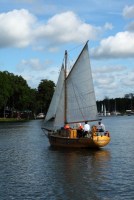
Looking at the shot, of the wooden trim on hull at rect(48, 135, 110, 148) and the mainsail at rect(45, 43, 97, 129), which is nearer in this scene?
the wooden trim on hull at rect(48, 135, 110, 148)

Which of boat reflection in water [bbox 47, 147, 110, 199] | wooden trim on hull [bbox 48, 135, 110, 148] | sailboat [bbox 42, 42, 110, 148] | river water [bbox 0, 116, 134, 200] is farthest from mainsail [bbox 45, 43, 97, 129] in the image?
river water [bbox 0, 116, 134, 200]

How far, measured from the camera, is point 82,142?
4931 cm

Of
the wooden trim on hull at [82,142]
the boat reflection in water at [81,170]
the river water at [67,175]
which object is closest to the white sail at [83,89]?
the wooden trim on hull at [82,142]

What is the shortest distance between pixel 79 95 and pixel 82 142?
6327mm

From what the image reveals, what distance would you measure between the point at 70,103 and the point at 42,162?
1523 centimetres

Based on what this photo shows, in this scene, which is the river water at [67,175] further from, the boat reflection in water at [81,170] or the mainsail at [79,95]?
the mainsail at [79,95]

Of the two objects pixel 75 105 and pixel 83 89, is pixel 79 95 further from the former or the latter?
pixel 75 105

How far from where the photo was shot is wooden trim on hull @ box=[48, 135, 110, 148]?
4836 cm

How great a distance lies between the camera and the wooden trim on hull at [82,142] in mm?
48359

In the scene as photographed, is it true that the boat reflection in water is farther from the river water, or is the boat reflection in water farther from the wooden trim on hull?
the wooden trim on hull

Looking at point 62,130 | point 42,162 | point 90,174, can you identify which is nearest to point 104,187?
point 90,174

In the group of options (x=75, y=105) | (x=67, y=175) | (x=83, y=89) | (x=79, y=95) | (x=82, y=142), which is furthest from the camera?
(x=75, y=105)

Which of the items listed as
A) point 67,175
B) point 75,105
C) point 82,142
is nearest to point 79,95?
point 75,105

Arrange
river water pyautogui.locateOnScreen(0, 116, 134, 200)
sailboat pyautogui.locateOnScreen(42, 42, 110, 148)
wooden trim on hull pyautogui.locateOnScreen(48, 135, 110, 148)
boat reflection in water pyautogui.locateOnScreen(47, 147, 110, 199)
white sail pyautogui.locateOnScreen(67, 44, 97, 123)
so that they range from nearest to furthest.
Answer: river water pyautogui.locateOnScreen(0, 116, 134, 200) < boat reflection in water pyautogui.locateOnScreen(47, 147, 110, 199) < wooden trim on hull pyautogui.locateOnScreen(48, 135, 110, 148) < sailboat pyautogui.locateOnScreen(42, 42, 110, 148) < white sail pyautogui.locateOnScreen(67, 44, 97, 123)
